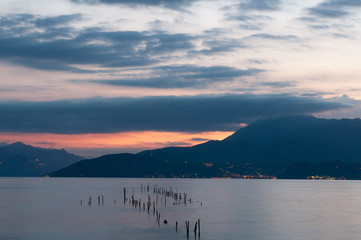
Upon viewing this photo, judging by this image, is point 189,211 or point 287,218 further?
point 189,211

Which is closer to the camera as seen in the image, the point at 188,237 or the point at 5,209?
the point at 188,237

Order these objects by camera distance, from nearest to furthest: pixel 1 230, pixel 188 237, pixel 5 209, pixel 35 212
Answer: pixel 188 237 → pixel 1 230 → pixel 35 212 → pixel 5 209

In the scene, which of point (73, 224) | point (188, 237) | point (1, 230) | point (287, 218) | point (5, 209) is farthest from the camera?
point (5, 209)

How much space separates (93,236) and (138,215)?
27.2 meters

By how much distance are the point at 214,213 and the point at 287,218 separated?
16.9 metres

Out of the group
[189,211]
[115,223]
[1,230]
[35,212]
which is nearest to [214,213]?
[189,211]

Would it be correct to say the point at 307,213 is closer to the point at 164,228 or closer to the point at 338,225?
the point at 338,225

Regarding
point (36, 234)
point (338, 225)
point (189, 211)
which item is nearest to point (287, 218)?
point (338, 225)

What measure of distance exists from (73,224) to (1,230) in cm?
1138

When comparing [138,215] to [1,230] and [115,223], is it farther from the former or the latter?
[1,230]

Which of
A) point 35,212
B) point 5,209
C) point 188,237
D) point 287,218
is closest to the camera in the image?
point 188,237

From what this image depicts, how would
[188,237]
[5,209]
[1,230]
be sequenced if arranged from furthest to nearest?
1. [5,209]
2. [1,230]
3. [188,237]

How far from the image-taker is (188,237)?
65.8m

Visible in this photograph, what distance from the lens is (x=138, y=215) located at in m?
94.9
